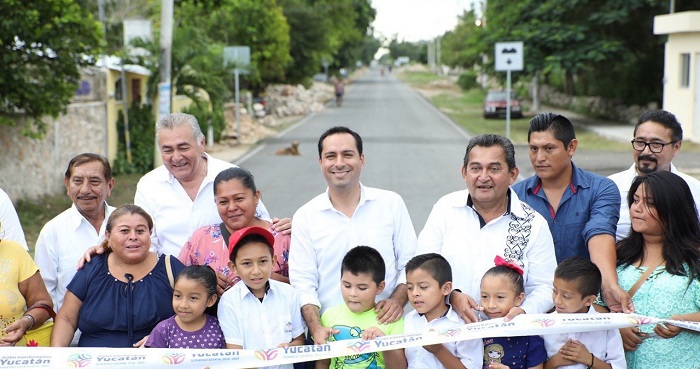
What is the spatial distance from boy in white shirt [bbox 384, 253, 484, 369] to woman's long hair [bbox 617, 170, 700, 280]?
1.12m

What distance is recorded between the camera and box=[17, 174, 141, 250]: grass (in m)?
13.1

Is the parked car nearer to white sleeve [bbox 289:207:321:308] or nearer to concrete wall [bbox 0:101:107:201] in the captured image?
concrete wall [bbox 0:101:107:201]

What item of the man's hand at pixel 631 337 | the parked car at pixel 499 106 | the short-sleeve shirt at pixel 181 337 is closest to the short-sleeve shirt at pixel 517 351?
the man's hand at pixel 631 337

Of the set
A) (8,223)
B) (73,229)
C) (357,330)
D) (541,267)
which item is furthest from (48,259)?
(541,267)

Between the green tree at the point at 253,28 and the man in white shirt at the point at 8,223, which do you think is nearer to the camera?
the man in white shirt at the point at 8,223

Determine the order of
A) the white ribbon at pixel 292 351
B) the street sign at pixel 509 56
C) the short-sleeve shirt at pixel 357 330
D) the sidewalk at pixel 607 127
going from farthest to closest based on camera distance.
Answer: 1. the sidewalk at pixel 607 127
2. the street sign at pixel 509 56
3. the short-sleeve shirt at pixel 357 330
4. the white ribbon at pixel 292 351

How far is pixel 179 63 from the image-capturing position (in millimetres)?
21750

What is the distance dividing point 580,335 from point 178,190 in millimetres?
2702

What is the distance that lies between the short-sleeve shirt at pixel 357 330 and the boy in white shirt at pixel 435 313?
12 centimetres

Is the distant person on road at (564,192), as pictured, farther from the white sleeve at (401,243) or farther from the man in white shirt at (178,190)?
the man in white shirt at (178,190)

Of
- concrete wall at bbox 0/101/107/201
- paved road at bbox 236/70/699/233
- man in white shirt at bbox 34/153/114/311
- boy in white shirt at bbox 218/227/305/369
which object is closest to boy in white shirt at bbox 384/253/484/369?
boy in white shirt at bbox 218/227/305/369

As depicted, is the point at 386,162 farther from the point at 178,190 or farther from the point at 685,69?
the point at 178,190

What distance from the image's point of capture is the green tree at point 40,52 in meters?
12.6

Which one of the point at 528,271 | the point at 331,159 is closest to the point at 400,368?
the point at 528,271
